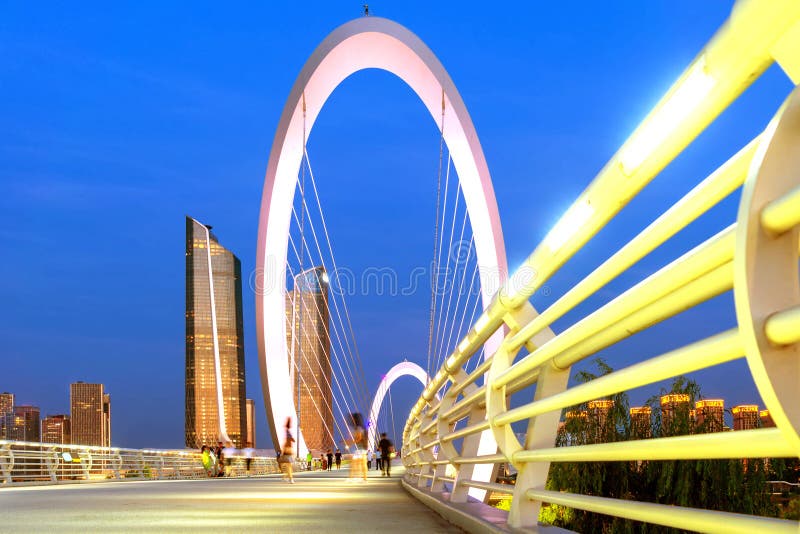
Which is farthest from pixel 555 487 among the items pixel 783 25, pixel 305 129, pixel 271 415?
pixel 271 415

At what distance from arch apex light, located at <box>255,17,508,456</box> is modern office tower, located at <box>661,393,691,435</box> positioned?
11.1m

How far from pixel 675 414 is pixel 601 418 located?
1.18m

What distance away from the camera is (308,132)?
909 inches

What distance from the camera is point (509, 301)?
4.06 metres

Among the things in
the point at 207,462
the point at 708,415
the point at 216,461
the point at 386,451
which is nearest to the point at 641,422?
the point at 708,415

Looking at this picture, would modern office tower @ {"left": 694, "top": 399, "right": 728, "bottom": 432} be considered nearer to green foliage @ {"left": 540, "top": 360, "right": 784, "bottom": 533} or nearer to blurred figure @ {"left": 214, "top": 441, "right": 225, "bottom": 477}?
green foliage @ {"left": 540, "top": 360, "right": 784, "bottom": 533}

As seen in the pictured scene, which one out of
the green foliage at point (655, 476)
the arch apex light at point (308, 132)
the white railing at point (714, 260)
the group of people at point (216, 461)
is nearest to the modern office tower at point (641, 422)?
the green foliage at point (655, 476)

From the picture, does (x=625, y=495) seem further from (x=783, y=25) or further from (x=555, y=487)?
(x=783, y=25)

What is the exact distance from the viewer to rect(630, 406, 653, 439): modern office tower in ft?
25.9

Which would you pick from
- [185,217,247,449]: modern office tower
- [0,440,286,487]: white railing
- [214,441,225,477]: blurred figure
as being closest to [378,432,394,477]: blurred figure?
[0,440,286,487]: white railing

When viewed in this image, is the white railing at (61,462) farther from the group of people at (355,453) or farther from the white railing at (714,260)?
the white railing at (714,260)

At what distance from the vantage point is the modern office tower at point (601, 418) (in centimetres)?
856

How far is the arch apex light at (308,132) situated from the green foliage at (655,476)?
10.3 metres

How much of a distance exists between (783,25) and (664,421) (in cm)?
677
